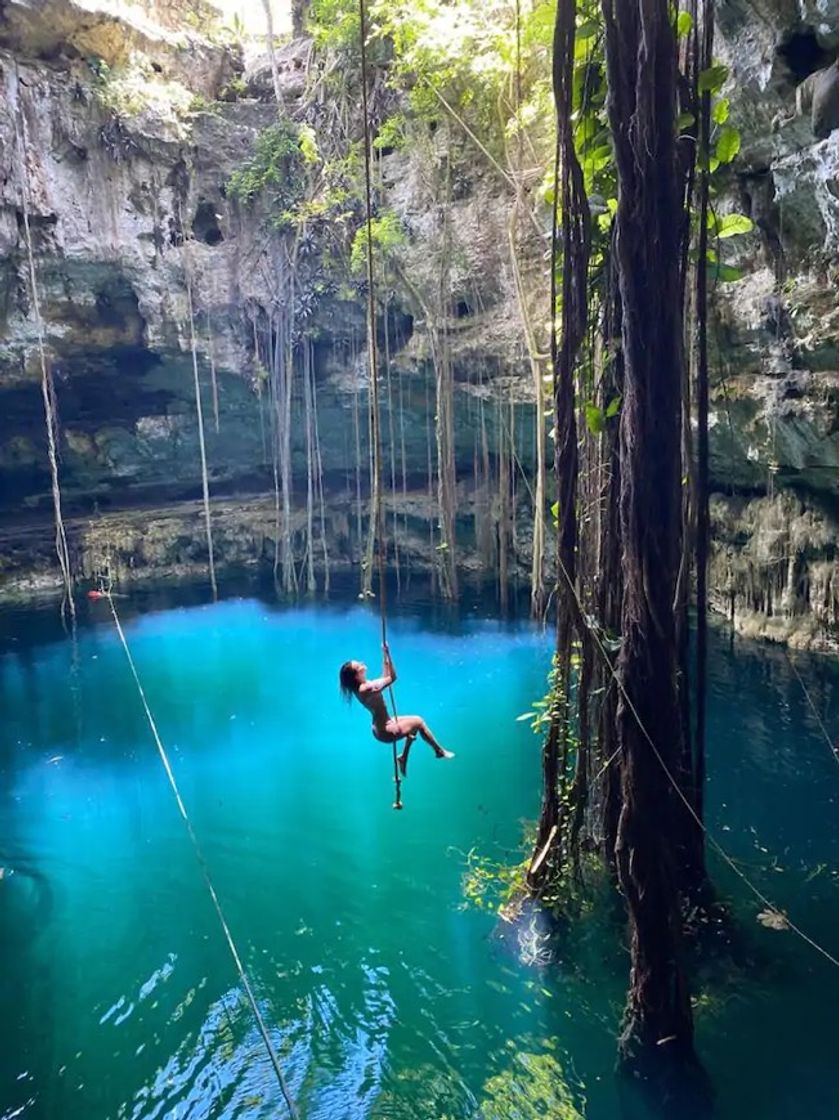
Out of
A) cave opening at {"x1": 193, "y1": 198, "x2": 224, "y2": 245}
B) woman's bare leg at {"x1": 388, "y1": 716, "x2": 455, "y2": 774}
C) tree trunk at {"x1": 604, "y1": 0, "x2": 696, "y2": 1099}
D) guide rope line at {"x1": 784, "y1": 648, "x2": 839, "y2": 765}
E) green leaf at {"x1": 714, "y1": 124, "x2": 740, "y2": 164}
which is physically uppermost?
cave opening at {"x1": 193, "y1": 198, "x2": 224, "y2": 245}

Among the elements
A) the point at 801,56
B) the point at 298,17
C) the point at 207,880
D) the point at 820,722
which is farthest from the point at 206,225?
the point at 820,722

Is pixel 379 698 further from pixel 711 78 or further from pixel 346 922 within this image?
pixel 711 78

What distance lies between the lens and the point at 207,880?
4.36 meters

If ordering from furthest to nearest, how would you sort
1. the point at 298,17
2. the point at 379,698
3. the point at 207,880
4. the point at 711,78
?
the point at 298,17
the point at 207,880
the point at 379,698
the point at 711,78

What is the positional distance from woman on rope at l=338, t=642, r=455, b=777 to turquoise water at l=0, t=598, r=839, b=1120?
0.97m

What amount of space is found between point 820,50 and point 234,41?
10071mm

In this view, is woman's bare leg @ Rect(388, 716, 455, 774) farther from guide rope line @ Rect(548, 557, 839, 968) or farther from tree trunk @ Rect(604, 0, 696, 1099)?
tree trunk @ Rect(604, 0, 696, 1099)

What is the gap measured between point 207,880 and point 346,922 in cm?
85

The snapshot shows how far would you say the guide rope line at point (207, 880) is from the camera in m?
2.69

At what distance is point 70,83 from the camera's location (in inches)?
393

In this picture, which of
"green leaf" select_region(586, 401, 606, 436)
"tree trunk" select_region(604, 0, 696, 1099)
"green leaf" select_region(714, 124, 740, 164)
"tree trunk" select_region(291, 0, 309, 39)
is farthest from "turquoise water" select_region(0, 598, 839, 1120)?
"tree trunk" select_region(291, 0, 309, 39)

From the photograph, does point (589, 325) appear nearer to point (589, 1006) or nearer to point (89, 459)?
point (589, 1006)

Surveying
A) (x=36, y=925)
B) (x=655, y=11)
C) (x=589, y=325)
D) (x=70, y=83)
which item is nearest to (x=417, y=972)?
(x=36, y=925)

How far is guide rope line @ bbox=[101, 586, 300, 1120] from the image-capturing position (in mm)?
2686
